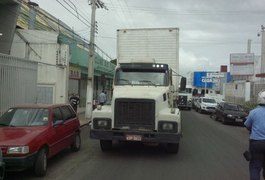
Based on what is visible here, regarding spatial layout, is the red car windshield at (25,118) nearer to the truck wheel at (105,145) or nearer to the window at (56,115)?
the window at (56,115)

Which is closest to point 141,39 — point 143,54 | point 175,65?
point 143,54

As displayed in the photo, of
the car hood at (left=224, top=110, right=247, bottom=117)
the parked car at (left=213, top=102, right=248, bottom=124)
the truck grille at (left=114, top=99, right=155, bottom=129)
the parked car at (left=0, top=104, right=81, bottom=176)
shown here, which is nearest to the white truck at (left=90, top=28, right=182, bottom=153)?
the truck grille at (left=114, top=99, right=155, bottom=129)

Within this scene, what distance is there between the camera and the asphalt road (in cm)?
883

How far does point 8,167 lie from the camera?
26.3ft

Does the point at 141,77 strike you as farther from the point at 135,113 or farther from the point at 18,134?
the point at 18,134

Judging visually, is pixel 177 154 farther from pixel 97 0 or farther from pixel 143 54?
pixel 97 0

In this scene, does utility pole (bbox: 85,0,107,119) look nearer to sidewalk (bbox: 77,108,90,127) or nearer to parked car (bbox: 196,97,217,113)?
sidewalk (bbox: 77,108,90,127)

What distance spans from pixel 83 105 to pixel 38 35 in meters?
8.92

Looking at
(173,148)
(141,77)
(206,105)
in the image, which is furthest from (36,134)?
(206,105)

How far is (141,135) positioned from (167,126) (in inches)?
29.1

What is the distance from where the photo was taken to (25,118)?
32.6 ft

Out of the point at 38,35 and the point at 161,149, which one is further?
the point at 38,35

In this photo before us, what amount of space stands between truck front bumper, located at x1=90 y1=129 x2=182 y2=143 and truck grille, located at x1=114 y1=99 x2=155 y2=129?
0.67 ft

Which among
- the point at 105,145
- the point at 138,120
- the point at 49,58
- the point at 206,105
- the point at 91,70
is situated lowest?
the point at 105,145
